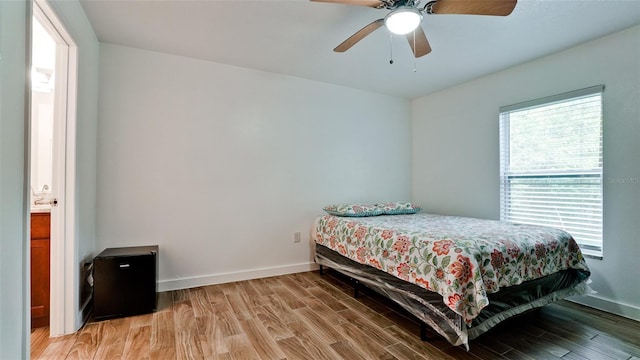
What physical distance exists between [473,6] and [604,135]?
1.87m

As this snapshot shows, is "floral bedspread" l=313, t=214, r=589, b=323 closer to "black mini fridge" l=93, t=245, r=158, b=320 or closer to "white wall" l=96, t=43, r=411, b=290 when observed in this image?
"white wall" l=96, t=43, r=411, b=290

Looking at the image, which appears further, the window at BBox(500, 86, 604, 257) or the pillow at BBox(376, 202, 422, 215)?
the pillow at BBox(376, 202, 422, 215)

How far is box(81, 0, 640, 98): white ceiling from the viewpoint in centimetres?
209

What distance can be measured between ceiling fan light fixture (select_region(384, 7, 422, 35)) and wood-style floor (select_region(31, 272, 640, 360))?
205cm

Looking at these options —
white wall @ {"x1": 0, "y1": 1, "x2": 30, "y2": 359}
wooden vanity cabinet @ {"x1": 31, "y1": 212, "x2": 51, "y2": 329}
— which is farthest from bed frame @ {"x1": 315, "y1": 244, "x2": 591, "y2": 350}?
wooden vanity cabinet @ {"x1": 31, "y1": 212, "x2": 51, "y2": 329}

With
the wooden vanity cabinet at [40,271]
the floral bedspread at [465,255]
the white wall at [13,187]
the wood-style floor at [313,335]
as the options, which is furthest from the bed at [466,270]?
the wooden vanity cabinet at [40,271]

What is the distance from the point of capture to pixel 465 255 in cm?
170

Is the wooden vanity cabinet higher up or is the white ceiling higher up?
the white ceiling

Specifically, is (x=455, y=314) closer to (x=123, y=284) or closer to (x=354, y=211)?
(x=354, y=211)

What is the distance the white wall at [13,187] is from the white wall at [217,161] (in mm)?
1494

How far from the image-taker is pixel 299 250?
3.47 m

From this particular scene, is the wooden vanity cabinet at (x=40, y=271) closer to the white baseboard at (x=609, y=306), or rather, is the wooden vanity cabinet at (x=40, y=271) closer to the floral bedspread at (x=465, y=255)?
the floral bedspread at (x=465, y=255)

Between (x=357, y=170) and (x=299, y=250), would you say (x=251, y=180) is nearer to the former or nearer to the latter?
(x=299, y=250)

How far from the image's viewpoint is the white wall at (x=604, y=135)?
2.32 meters
